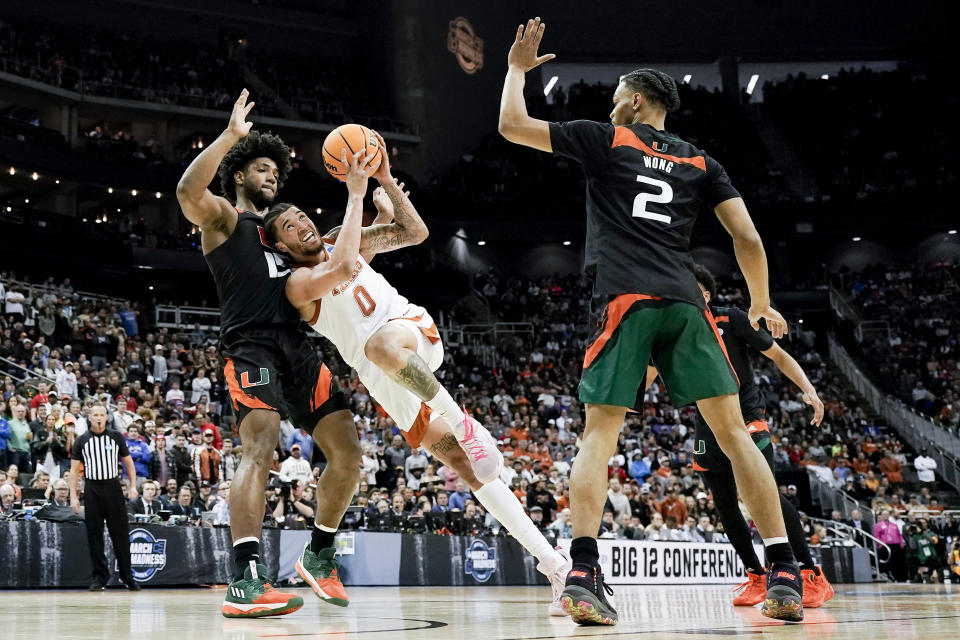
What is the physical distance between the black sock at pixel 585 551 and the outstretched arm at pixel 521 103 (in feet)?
5.69

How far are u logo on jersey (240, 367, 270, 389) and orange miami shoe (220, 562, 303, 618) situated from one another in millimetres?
969

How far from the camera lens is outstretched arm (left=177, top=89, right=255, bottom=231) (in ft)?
16.8

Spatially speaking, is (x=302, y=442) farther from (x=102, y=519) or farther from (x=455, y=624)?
(x=455, y=624)

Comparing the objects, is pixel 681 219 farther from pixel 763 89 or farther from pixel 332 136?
pixel 763 89

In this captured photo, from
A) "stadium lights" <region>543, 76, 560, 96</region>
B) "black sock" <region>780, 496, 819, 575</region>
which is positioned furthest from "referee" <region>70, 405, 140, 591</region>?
"stadium lights" <region>543, 76, 560, 96</region>

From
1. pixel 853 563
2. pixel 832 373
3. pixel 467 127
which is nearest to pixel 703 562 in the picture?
pixel 853 563

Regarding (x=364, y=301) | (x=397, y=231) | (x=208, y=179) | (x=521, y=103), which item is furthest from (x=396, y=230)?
(x=521, y=103)

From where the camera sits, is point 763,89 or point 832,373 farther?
point 763,89

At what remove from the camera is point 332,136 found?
593 centimetres

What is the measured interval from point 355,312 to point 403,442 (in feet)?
41.7

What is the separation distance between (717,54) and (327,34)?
17.0 meters

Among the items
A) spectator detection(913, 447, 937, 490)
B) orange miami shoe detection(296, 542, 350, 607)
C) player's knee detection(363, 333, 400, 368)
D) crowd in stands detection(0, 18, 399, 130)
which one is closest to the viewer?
player's knee detection(363, 333, 400, 368)

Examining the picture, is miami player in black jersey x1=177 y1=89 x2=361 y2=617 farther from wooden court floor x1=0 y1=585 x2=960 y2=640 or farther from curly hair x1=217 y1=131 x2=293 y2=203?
wooden court floor x1=0 y1=585 x2=960 y2=640

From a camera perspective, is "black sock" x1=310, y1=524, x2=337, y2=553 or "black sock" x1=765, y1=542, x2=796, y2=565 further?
"black sock" x1=310, y1=524, x2=337, y2=553
